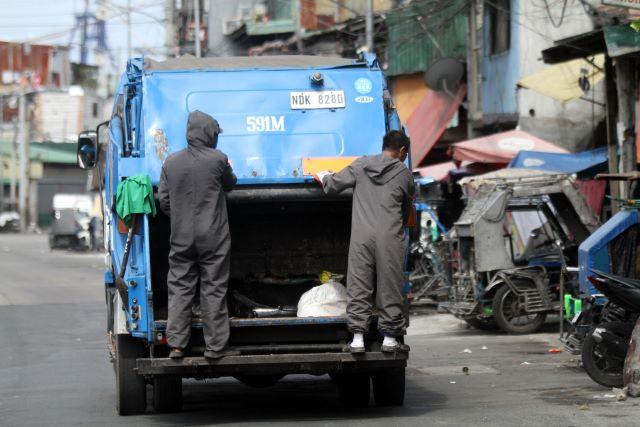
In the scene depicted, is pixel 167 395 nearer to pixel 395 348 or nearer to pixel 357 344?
pixel 357 344

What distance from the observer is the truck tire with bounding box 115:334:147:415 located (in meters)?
8.84

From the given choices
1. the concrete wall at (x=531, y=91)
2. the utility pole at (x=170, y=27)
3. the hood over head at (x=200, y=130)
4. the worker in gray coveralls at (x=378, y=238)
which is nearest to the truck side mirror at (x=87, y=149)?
the hood over head at (x=200, y=130)

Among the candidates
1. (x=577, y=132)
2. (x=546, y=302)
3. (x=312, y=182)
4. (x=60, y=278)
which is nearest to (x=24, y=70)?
(x=60, y=278)

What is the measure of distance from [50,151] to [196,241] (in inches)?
2800

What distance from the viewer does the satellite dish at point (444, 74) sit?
1037 inches

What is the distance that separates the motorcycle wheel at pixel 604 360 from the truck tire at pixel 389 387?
1843 mm

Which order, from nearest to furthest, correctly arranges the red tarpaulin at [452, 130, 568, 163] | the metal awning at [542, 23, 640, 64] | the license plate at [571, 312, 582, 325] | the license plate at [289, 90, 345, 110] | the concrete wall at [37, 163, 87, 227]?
1. the license plate at [289, 90, 345, 110]
2. the license plate at [571, 312, 582, 325]
3. the metal awning at [542, 23, 640, 64]
4. the red tarpaulin at [452, 130, 568, 163]
5. the concrete wall at [37, 163, 87, 227]

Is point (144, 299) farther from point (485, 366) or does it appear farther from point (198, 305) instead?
point (485, 366)

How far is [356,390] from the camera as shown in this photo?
9609 millimetres

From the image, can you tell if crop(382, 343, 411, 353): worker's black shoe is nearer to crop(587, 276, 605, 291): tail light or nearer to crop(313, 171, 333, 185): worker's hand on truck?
crop(313, 171, 333, 185): worker's hand on truck

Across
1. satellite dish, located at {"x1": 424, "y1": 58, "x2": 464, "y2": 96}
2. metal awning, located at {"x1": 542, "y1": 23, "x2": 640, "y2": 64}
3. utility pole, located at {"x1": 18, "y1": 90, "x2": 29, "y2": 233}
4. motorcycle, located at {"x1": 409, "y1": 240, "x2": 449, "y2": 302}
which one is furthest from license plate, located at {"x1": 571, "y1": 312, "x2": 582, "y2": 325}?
utility pole, located at {"x1": 18, "y1": 90, "x2": 29, "y2": 233}

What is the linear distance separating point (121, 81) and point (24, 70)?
75662 millimetres

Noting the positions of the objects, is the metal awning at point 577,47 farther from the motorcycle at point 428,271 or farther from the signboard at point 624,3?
the motorcycle at point 428,271

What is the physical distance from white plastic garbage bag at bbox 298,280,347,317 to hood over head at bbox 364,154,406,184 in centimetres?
94
